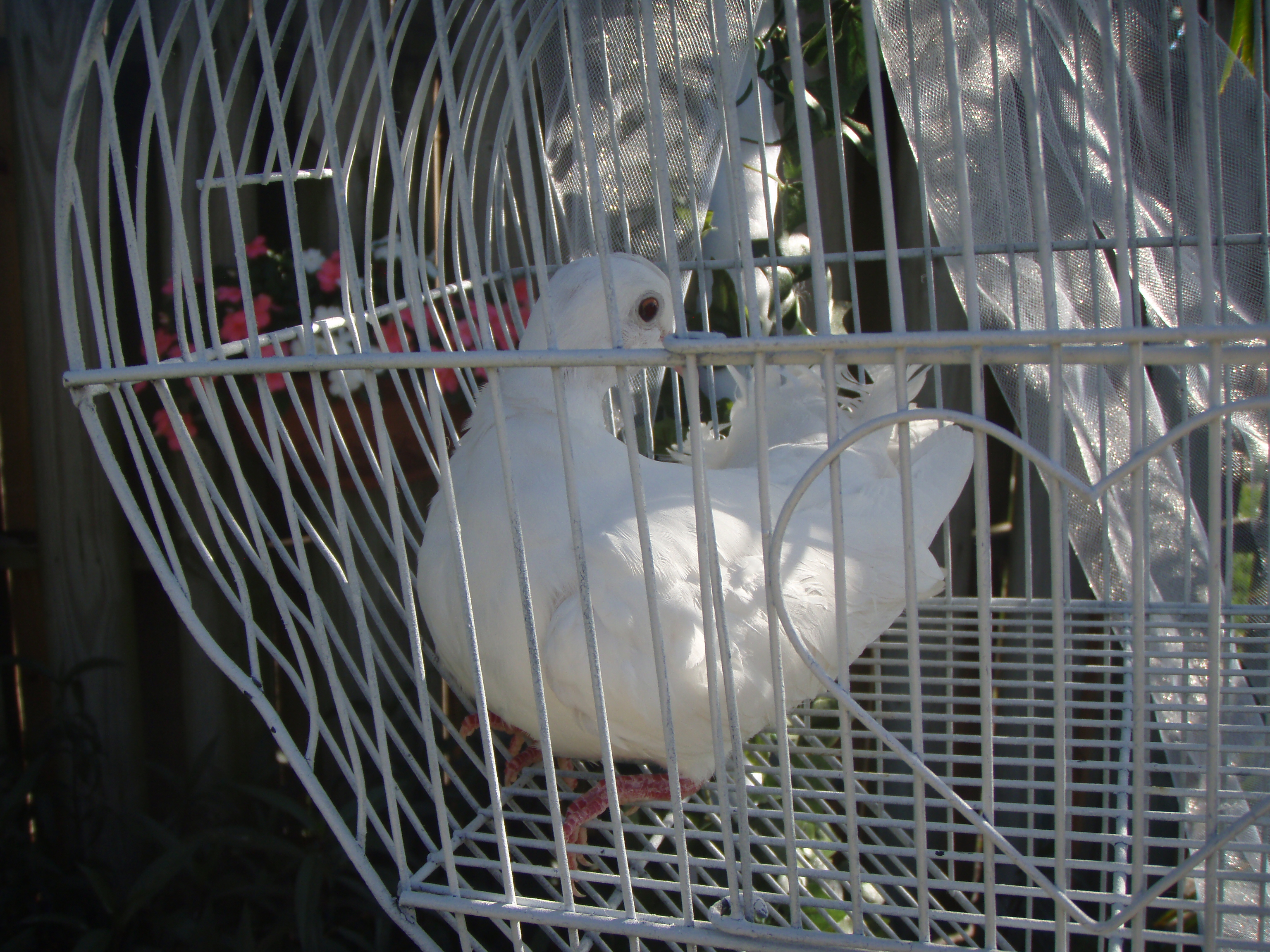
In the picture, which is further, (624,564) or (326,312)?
(326,312)

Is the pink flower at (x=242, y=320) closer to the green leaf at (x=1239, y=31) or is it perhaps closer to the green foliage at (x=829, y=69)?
the green foliage at (x=829, y=69)

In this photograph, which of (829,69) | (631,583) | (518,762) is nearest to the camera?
(631,583)

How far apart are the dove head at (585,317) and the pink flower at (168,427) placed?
65 cm

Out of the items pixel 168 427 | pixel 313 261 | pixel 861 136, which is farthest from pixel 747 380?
pixel 168 427

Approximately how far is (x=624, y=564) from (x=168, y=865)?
0.94 meters

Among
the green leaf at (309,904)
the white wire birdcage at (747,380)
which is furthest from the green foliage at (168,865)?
the white wire birdcage at (747,380)

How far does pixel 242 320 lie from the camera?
1.41 metres

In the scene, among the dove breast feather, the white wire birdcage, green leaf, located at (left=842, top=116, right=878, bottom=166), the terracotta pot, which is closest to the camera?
the white wire birdcage

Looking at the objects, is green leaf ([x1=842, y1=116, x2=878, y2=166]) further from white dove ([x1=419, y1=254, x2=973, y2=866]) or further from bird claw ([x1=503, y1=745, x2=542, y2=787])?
bird claw ([x1=503, y1=745, x2=542, y2=787])

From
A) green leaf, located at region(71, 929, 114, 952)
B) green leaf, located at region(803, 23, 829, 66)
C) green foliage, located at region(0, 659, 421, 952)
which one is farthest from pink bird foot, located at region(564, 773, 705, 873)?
green leaf, located at region(803, 23, 829, 66)

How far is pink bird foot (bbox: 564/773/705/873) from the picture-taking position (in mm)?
900

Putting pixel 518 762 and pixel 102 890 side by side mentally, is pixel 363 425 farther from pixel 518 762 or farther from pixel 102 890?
pixel 102 890

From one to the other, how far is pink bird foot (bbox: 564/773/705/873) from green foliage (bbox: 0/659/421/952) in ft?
1.83

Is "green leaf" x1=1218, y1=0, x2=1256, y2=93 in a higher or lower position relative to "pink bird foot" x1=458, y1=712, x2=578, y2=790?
higher
